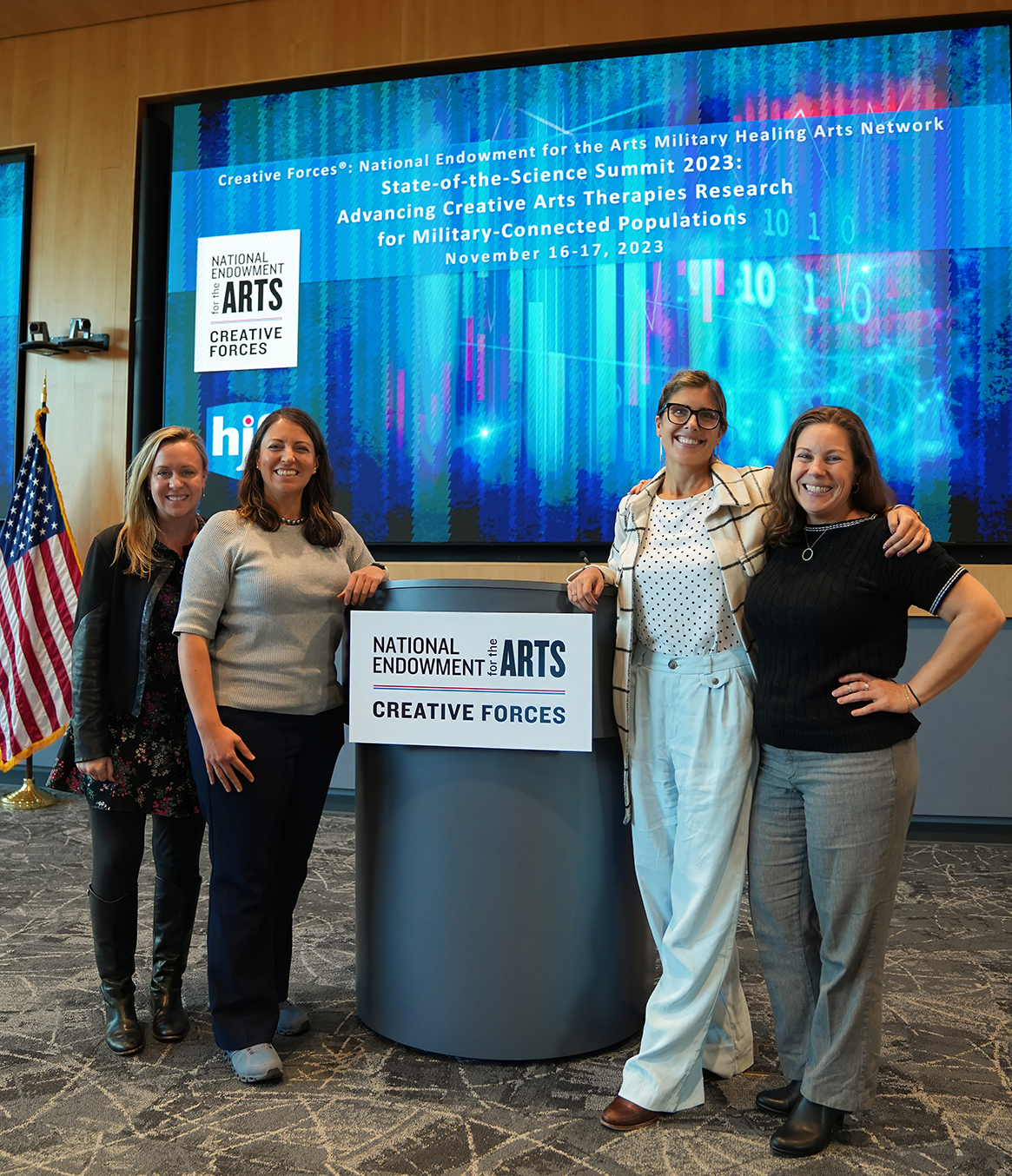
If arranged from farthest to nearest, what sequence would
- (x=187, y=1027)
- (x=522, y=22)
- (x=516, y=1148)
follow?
(x=522, y=22) → (x=187, y=1027) → (x=516, y=1148)

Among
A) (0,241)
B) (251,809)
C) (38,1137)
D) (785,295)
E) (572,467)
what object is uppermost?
(0,241)

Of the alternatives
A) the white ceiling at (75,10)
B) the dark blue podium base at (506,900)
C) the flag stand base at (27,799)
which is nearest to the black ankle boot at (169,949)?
the dark blue podium base at (506,900)

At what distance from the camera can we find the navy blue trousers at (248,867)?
2.13 meters

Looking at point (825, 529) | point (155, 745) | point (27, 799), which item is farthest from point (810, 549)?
point (27, 799)

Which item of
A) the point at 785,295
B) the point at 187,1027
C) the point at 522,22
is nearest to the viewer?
the point at 187,1027

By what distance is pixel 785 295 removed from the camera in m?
4.45

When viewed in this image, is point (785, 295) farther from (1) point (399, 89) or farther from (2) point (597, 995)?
(2) point (597, 995)

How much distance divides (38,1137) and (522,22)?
16.4 feet

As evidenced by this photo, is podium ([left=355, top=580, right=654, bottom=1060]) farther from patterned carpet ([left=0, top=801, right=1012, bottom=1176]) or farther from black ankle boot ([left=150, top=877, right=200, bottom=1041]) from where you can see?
black ankle boot ([left=150, top=877, right=200, bottom=1041])

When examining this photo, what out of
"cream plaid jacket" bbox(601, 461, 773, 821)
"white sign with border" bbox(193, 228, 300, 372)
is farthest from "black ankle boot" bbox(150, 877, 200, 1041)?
"white sign with border" bbox(193, 228, 300, 372)

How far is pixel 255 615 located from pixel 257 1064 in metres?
1.00

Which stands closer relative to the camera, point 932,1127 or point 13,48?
point 932,1127

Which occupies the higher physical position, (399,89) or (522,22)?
(522,22)

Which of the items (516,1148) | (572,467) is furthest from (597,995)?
(572,467)
